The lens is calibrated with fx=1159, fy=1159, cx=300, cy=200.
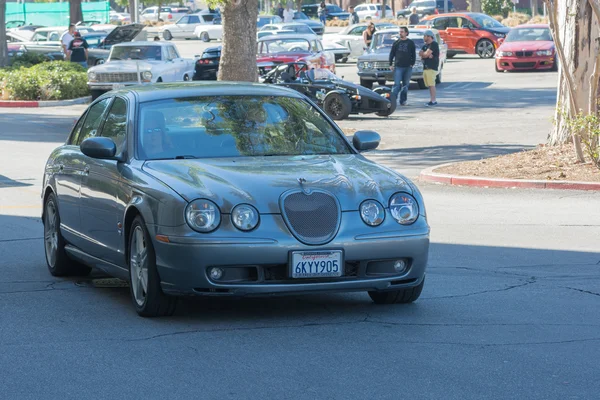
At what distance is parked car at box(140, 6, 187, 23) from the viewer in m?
92.4

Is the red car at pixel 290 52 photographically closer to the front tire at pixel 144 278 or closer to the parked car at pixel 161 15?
the front tire at pixel 144 278

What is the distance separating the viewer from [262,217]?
7.14 metres

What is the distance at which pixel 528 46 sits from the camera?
39.2 m

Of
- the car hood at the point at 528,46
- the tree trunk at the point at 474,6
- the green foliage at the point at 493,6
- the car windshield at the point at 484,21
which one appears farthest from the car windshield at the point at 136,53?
the green foliage at the point at 493,6

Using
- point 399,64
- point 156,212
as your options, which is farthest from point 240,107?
point 399,64

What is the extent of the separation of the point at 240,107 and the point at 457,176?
26.9 feet

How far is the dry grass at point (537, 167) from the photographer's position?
1591cm

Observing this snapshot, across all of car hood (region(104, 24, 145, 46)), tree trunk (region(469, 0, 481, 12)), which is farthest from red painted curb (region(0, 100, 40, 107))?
tree trunk (region(469, 0, 481, 12))

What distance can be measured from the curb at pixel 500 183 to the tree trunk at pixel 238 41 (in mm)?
8082

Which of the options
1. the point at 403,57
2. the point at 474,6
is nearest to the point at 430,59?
the point at 403,57

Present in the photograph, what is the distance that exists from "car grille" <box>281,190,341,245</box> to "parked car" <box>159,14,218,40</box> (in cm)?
6805

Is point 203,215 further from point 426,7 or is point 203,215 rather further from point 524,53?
point 426,7

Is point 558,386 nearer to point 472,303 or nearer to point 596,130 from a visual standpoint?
point 472,303

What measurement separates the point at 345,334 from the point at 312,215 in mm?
765
